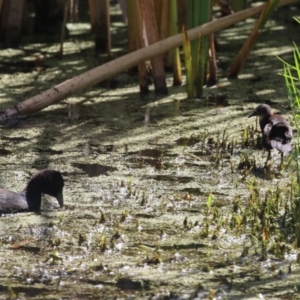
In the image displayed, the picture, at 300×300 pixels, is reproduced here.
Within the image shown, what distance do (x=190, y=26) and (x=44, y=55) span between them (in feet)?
6.41

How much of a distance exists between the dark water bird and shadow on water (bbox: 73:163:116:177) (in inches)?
23.6

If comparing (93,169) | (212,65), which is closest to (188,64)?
(212,65)

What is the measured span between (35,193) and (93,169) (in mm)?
787

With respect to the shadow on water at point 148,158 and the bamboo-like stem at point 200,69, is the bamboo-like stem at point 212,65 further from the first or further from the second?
the shadow on water at point 148,158

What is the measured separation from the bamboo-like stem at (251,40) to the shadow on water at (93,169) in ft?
7.07

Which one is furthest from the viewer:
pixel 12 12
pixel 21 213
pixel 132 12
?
pixel 12 12

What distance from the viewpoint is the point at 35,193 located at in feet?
17.7

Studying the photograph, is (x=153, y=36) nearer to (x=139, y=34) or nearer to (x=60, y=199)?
(x=139, y=34)

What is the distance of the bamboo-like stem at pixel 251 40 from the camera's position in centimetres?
749

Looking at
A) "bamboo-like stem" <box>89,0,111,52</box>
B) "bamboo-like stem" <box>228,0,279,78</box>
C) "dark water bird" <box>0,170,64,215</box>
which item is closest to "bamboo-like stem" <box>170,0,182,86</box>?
"bamboo-like stem" <box>228,0,279,78</box>

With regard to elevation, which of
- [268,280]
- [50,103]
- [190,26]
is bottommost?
[268,280]

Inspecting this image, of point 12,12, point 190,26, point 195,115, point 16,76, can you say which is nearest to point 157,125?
point 195,115

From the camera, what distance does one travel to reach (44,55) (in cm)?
897

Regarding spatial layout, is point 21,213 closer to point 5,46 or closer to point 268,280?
point 268,280
